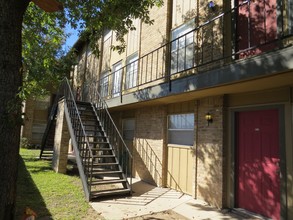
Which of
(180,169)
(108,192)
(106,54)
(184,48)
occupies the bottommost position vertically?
(108,192)

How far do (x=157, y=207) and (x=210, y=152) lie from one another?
1989 mm

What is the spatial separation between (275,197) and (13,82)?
5.34 metres

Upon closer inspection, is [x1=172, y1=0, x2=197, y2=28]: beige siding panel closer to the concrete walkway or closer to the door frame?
the door frame

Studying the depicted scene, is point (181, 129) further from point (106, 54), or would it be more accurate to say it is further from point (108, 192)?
point (106, 54)

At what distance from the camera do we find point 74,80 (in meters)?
22.0

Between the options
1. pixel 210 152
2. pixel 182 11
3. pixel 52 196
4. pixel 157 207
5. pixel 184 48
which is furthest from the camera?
pixel 182 11

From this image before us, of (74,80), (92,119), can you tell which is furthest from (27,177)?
(74,80)

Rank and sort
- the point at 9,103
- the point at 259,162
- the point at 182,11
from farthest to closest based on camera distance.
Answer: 1. the point at 182,11
2. the point at 259,162
3. the point at 9,103

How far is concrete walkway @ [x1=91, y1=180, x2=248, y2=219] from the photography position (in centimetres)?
597

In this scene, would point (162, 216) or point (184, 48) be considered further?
point (184, 48)

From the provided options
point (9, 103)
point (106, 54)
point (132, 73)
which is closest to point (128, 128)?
point (132, 73)

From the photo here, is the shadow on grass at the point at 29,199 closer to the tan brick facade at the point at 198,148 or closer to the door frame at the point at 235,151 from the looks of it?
the tan brick facade at the point at 198,148

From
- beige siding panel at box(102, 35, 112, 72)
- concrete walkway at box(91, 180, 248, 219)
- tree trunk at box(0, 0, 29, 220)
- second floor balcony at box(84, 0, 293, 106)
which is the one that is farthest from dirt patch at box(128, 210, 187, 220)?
beige siding panel at box(102, 35, 112, 72)

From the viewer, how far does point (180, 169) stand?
825 centimetres
